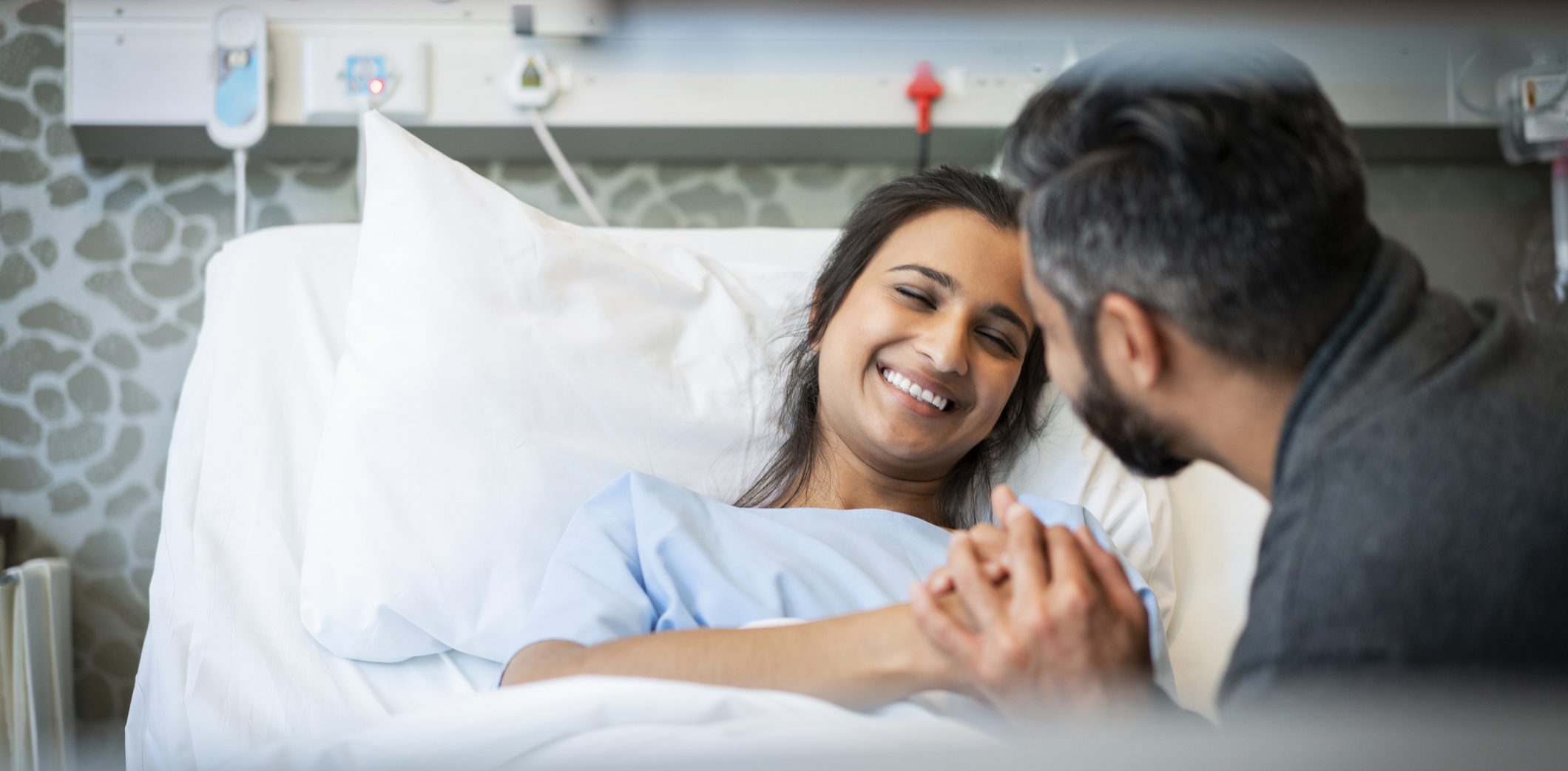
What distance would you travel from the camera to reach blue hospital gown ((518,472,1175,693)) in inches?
39.3

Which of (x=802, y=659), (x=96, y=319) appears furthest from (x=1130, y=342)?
(x=96, y=319)

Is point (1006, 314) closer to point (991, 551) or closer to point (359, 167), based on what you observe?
point (991, 551)

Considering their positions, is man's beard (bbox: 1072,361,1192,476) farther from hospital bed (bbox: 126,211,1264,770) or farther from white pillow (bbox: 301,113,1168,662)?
white pillow (bbox: 301,113,1168,662)

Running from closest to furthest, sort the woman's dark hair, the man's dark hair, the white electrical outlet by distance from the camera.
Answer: the man's dark hair, the woman's dark hair, the white electrical outlet

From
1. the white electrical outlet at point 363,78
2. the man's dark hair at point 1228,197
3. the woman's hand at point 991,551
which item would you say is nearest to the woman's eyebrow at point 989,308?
the woman's hand at point 991,551

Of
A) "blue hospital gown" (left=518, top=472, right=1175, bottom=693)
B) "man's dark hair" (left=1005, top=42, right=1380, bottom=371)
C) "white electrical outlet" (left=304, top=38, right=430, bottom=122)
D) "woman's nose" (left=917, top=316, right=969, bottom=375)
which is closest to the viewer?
"man's dark hair" (left=1005, top=42, right=1380, bottom=371)

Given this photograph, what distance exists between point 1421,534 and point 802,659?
0.47 meters

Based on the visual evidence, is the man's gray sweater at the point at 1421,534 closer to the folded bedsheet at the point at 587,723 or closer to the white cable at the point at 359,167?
the folded bedsheet at the point at 587,723

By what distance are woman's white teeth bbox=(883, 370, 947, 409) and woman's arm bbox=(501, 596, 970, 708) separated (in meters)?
0.39

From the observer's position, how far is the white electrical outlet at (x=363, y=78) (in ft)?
5.53

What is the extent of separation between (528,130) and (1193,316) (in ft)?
4.43

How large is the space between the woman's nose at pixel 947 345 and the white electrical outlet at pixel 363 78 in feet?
3.39

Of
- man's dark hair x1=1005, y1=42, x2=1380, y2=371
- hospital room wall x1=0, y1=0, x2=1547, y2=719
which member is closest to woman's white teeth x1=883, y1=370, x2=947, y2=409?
man's dark hair x1=1005, y1=42, x2=1380, y2=371

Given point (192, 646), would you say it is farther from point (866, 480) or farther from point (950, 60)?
point (950, 60)
